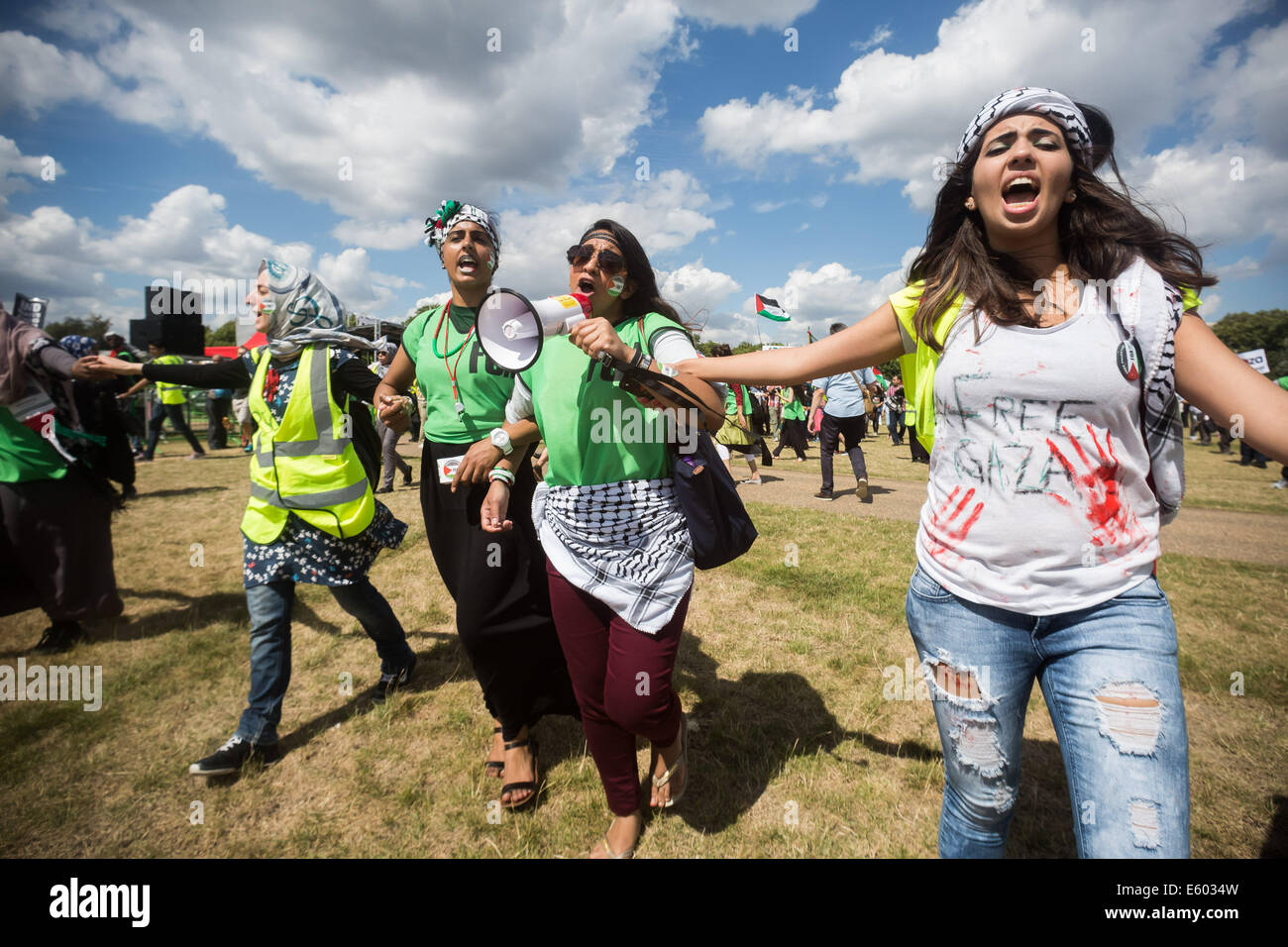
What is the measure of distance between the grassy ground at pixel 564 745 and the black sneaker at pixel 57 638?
0.12 metres

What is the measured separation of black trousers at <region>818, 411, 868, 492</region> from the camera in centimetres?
786

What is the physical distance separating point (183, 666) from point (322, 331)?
2.62 metres

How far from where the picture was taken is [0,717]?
319 centimetres

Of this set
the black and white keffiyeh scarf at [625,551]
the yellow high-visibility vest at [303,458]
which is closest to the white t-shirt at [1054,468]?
the black and white keffiyeh scarf at [625,551]

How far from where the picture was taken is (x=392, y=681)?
3402mm

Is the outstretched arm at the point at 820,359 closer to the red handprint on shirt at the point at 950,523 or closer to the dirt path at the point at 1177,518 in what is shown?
the red handprint on shirt at the point at 950,523

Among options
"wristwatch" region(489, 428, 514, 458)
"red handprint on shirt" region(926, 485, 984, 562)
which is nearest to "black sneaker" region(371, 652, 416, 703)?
"wristwatch" region(489, 428, 514, 458)

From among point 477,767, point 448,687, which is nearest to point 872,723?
point 477,767

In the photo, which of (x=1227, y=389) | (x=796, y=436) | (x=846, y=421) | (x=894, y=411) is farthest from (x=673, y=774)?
(x=894, y=411)

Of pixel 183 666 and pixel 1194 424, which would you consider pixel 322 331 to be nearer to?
pixel 183 666

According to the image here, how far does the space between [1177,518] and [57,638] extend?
1164 cm

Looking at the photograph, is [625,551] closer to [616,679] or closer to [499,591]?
[616,679]

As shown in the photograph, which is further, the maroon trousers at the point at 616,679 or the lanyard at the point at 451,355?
the lanyard at the point at 451,355

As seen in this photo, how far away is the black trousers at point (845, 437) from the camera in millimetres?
7855
